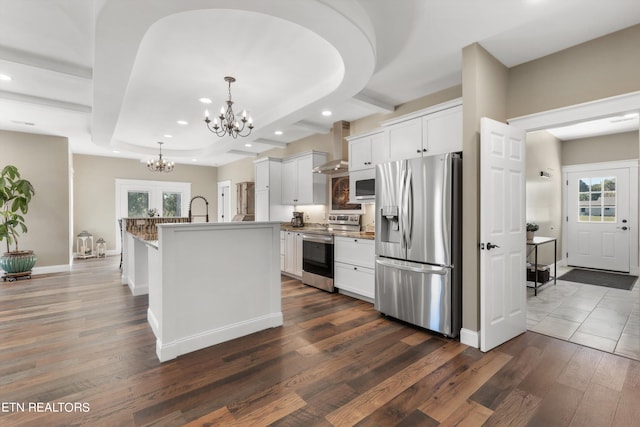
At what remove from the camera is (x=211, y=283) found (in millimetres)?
2834

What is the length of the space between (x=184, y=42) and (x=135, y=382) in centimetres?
293

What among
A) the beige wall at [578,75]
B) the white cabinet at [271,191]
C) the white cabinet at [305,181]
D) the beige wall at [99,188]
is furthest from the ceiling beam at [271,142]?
the beige wall at [99,188]

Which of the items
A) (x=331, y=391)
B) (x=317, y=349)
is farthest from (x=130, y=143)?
(x=331, y=391)

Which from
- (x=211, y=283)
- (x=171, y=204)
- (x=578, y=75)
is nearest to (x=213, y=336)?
(x=211, y=283)

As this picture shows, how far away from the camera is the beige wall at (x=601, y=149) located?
5754 mm

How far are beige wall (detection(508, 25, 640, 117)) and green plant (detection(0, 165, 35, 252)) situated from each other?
25.6ft

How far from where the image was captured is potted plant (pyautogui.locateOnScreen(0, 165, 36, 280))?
17.2ft

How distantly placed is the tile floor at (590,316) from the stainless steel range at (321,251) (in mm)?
2568

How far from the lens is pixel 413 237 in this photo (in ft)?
10.5

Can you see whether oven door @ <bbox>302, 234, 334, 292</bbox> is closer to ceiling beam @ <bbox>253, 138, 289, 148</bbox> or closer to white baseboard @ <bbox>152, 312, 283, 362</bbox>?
white baseboard @ <bbox>152, 312, 283, 362</bbox>

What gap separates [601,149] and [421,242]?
19.0 feet

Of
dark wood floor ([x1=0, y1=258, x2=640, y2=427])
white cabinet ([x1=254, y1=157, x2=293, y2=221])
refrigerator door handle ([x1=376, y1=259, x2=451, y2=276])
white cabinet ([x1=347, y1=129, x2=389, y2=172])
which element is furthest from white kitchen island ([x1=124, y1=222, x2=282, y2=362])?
white cabinet ([x1=254, y1=157, x2=293, y2=221])

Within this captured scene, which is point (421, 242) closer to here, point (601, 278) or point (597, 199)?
point (601, 278)

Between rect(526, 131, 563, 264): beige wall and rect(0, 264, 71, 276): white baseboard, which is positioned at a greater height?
rect(526, 131, 563, 264): beige wall
